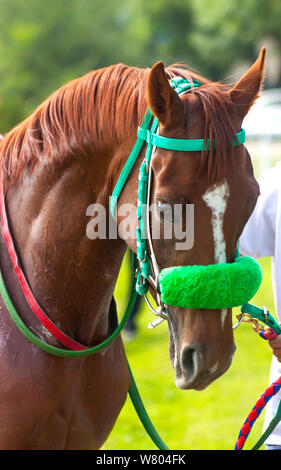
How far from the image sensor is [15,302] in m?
1.92

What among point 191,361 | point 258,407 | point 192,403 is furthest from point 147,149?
point 192,403

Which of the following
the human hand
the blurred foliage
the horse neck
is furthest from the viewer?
the blurred foliage

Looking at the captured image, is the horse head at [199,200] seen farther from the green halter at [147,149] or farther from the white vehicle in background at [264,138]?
the white vehicle in background at [264,138]

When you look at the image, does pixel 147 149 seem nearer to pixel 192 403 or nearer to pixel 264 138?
pixel 192 403

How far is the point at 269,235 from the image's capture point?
90.8 inches

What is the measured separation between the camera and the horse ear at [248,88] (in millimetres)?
1771

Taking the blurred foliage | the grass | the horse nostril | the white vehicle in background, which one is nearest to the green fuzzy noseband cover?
the horse nostril

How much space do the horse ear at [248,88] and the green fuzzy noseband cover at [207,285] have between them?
469 mm

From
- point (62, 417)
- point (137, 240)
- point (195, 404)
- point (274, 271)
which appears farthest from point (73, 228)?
point (195, 404)

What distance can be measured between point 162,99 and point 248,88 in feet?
1.03

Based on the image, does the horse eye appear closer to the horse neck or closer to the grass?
the horse neck

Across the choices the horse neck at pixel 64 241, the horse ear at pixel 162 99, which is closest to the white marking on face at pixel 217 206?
the horse ear at pixel 162 99

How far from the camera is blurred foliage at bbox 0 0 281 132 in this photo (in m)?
28.4

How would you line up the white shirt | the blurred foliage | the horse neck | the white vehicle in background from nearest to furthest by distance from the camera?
the horse neck
the white shirt
the white vehicle in background
the blurred foliage
